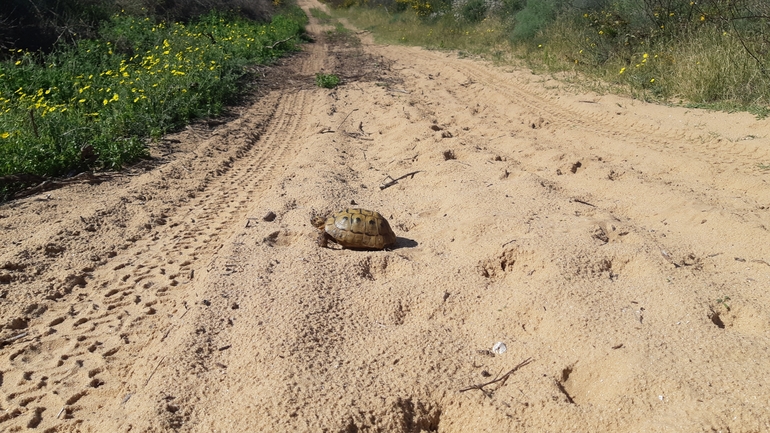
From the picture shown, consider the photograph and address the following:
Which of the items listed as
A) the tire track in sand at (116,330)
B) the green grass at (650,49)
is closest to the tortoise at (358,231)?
the tire track in sand at (116,330)

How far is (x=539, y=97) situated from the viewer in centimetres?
970

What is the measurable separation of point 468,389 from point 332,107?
24.4 feet

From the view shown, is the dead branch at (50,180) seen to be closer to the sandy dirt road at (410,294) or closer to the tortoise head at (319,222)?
the sandy dirt road at (410,294)

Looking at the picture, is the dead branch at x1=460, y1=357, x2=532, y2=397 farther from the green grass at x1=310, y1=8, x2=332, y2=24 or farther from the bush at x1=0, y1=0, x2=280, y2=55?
the green grass at x1=310, y1=8, x2=332, y2=24

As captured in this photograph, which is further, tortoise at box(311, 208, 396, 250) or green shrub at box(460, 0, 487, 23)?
green shrub at box(460, 0, 487, 23)

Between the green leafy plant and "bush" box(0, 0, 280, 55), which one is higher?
"bush" box(0, 0, 280, 55)

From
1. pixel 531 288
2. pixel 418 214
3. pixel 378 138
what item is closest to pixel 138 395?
pixel 531 288

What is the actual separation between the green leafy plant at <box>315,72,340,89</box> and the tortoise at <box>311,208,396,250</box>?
297 inches

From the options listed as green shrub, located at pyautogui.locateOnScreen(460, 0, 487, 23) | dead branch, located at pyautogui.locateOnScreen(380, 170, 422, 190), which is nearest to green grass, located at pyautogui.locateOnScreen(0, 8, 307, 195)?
dead branch, located at pyautogui.locateOnScreen(380, 170, 422, 190)

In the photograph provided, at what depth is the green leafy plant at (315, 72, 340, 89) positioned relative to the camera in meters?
11.5

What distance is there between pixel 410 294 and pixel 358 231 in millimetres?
820

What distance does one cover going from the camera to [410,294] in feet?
12.2

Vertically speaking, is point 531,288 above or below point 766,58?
below

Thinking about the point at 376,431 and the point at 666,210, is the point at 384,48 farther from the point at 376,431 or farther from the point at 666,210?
the point at 376,431
